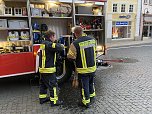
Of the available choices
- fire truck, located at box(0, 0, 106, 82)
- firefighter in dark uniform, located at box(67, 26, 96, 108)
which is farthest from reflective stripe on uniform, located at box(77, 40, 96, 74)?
fire truck, located at box(0, 0, 106, 82)

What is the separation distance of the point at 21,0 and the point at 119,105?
164 inches

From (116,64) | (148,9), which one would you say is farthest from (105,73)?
(148,9)

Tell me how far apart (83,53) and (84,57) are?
0.10 meters

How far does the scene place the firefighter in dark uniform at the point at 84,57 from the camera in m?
4.76

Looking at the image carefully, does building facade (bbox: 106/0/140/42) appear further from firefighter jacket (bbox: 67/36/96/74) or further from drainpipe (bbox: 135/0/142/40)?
firefighter jacket (bbox: 67/36/96/74)

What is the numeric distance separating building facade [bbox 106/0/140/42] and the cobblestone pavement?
51.7ft

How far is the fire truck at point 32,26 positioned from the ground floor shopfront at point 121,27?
15.9m

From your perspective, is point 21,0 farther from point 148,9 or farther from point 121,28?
point 148,9

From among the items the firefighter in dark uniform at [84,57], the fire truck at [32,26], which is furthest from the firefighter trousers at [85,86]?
the fire truck at [32,26]

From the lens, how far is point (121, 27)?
24922mm

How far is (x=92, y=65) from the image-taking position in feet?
16.0

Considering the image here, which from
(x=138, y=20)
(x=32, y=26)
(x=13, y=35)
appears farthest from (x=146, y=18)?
(x=13, y=35)

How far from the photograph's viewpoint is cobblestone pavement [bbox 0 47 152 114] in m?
4.80

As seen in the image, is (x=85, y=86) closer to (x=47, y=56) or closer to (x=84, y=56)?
(x=84, y=56)
